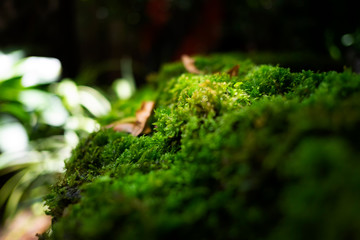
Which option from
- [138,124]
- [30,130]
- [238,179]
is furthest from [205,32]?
[238,179]

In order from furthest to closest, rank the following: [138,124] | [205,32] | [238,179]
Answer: [205,32] → [138,124] → [238,179]

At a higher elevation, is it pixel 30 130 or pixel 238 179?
pixel 30 130

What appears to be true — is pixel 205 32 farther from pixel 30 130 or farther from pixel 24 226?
pixel 24 226

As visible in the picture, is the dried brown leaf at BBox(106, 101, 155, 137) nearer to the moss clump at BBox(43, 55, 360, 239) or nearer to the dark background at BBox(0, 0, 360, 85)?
the moss clump at BBox(43, 55, 360, 239)

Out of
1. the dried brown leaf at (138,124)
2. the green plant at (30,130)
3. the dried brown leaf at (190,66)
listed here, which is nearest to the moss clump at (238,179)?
the dried brown leaf at (138,124)

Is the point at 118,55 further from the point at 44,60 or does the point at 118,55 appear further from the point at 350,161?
the point at 350,161

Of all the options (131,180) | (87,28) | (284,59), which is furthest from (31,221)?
(87,28)
